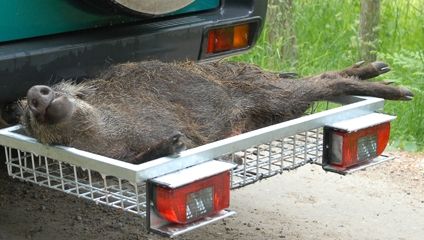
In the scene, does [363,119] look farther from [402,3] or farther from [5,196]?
[402,3]

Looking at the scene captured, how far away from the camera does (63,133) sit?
314 centimetres

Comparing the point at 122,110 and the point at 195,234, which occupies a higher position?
the point at 122,110

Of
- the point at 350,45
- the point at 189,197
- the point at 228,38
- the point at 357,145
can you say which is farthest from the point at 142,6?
the point at 350,45

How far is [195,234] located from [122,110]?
1.31 metres

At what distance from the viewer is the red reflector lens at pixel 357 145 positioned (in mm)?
3580

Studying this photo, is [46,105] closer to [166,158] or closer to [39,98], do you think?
[39,98]

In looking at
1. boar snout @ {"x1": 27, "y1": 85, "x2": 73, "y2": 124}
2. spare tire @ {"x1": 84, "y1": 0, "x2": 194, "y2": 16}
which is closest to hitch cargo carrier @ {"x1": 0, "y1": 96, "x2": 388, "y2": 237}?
boar snout @ {"x1": 27, "y1": 85, "x2": 73, "y2": 124}

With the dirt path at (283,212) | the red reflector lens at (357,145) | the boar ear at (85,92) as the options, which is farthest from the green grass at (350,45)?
the boar ear at (85,92)

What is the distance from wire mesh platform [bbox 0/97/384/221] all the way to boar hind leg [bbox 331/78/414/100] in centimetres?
14

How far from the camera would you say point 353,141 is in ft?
11.8

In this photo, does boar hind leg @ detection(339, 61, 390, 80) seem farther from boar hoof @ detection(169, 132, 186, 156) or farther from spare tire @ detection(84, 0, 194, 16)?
boar hoof @ detection(169, 132, 186, 156)

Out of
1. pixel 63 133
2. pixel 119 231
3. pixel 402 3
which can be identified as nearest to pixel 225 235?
pixel 119 231

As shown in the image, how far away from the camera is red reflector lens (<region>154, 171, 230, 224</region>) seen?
2955mm

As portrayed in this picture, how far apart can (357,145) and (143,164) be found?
3.57 feet
